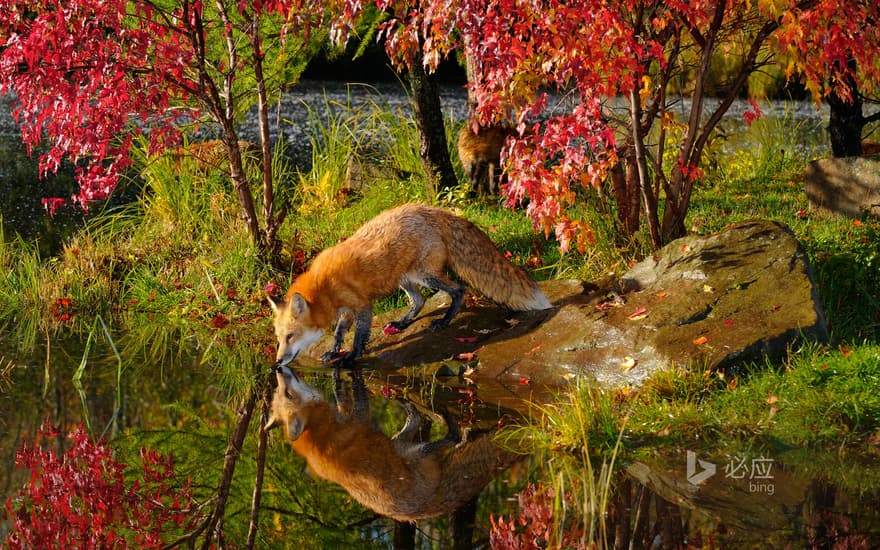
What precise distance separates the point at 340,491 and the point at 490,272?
299cm

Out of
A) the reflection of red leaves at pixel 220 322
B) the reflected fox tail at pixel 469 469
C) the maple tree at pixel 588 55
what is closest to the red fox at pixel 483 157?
the maple tree at pixel 588 55

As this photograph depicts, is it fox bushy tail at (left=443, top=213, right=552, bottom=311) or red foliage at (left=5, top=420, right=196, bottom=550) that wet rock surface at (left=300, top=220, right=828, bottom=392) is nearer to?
fox bushy tail at (left=443, top=213, right=552, bottom=311)

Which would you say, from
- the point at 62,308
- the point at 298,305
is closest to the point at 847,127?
the point at 298,305

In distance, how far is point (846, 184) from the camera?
9570mm

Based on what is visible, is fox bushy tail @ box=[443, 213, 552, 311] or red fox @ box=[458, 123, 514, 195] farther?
red fox @ box=[458, 123, 514, 195]

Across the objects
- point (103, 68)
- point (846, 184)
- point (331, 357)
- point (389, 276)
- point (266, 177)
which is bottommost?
point (331, 357)

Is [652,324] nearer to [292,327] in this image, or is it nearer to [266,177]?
[292,327]

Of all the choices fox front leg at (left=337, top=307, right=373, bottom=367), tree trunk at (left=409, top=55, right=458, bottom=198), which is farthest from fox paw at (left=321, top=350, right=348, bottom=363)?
tree trunk at (left=409, top=55, right=458, bottom=198)

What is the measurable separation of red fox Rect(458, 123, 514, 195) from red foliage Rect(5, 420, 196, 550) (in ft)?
22.1

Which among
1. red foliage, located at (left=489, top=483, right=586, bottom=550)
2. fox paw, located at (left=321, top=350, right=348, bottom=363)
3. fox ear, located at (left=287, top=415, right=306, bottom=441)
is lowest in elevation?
fox paw, located at (left=321, top=350, right=348, bottom=363)

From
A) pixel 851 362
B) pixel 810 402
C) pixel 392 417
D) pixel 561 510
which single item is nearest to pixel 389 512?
pixel 561 510

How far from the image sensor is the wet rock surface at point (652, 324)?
661 centimetres

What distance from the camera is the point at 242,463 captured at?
576 centimetres

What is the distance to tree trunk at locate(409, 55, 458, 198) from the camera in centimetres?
1163
